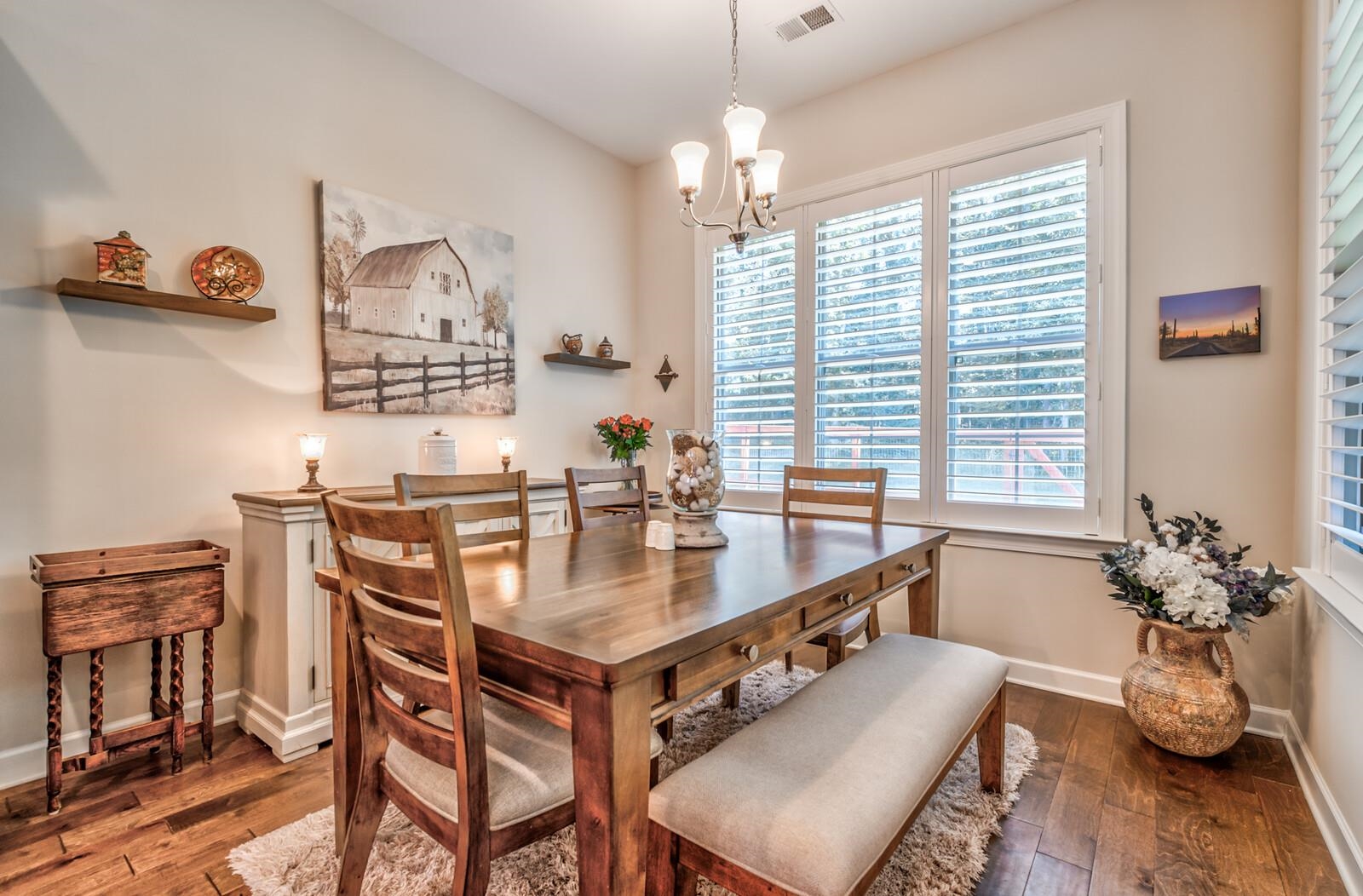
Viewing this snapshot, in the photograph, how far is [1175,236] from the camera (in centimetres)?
252

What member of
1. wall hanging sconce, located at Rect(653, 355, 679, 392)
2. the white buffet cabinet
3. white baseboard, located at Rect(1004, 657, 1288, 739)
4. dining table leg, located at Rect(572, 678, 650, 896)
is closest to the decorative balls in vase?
dining table leg, located at Rect(572, 678, 650, 896)

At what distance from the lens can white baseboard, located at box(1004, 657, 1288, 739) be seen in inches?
93.5

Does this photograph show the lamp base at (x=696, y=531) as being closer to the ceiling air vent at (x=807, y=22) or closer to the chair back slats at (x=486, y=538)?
the chair back slats at (x=486, y=538)

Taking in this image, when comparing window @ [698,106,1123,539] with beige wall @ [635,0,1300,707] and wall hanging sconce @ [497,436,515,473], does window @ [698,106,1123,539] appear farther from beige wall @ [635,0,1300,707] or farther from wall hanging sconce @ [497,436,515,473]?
wall hanging sconce @ [497,436,515,473]

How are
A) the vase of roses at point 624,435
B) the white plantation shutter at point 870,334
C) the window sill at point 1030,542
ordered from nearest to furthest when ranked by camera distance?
the window sill at point 1030,542 → the white plantation shutter at point 870,334 → the vase of roses at point 624,435

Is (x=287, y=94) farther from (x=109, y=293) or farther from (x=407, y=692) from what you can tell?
(x=407, y=692)

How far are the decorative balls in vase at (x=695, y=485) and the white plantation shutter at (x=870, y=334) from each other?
5.48ft

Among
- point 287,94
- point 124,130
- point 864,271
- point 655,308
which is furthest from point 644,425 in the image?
point 124,130

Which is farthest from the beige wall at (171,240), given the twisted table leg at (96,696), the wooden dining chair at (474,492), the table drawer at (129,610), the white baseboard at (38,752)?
the wooden dining chair at (474,492)

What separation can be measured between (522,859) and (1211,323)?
10.1 ft

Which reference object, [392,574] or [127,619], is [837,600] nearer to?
[392,574]

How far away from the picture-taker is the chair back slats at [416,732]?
1.12 m

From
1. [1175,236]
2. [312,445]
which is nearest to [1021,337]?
[1175,236]

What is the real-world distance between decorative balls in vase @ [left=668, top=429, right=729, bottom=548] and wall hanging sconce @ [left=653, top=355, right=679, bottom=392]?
2325 mm
